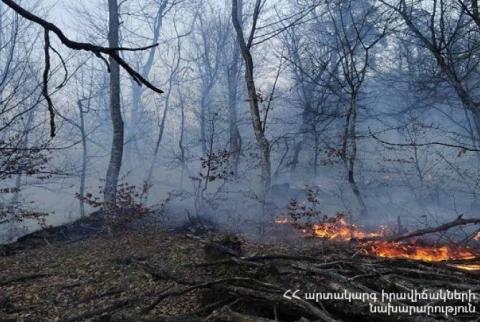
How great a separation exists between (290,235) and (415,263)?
527 cm

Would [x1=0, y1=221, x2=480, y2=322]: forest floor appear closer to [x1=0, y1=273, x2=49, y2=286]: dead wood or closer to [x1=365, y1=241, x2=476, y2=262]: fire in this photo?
[x1=0, y1=273, x2=49, y2=286]: dead wood

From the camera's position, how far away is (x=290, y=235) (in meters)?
10.1

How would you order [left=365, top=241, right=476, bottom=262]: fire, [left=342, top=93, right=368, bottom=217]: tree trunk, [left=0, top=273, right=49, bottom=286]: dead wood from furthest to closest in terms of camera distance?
[left=342, top=93, right=368, bottom=217]: tree trunk
[left=365, top=241, right=476, bottom=262]: fire
[left=0, top=273, right=49, bottom=286]: dead wood

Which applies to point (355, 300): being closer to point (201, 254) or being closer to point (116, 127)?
point (201, 254)

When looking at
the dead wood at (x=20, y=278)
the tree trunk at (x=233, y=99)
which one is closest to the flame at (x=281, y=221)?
the dead wood at (x=20, y=278)

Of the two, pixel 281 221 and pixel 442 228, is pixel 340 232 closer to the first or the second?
pixel 281 221

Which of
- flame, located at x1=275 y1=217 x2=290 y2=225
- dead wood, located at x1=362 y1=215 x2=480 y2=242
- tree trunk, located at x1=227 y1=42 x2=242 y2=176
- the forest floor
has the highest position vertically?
tree trunk, located at x1=227 y1=42 x2=242 y2=176

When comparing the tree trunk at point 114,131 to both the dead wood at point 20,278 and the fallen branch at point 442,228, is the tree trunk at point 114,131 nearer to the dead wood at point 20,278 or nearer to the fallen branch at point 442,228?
the dead wood at point 20,278

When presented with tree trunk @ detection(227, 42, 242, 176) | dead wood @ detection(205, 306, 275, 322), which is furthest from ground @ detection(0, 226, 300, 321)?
tree trunk @ detection(227, 42, 242, 176)

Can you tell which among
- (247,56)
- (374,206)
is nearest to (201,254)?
(247,56)

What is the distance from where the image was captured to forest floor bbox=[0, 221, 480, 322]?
3963 mm

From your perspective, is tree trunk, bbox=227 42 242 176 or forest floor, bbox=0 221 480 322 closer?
forest floor, bbox=0 221 480 322

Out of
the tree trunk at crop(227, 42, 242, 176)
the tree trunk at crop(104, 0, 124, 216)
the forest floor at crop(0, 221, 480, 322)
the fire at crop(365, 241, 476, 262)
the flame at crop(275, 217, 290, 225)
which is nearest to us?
the forest floor at crop(0, 221, 480, 322)

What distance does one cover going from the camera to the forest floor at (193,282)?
13.0 feet
